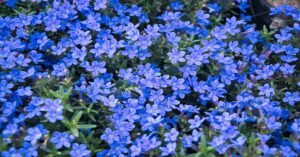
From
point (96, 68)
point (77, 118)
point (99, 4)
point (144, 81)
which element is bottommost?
point (77, 118)

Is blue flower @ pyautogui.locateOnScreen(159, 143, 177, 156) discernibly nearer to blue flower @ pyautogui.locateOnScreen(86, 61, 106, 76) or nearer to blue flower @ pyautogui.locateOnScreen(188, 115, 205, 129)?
blue flower @ pyautogui.locateOnScreen(188, 115, 205, 129)

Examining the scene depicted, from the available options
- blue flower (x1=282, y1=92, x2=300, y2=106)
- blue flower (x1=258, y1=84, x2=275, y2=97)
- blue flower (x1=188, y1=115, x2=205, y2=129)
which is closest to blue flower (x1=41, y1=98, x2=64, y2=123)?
blue flower (x1=188, y1=115, x2=205, y2=129)

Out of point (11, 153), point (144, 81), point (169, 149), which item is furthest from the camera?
point (144, 81)

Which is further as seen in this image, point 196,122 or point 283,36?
point 283,36

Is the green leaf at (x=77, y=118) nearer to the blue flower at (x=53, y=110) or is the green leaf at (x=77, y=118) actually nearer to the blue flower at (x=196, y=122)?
the blue flower at (x=53, y=110)

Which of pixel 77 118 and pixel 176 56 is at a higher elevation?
pixel 176 56

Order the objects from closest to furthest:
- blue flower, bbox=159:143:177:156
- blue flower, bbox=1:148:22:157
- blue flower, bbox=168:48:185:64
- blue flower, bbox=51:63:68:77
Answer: blue flower, bbox=1:148:22:157, blue flower, bbox=159:143:177:156, blue flower, bbox=51:63:68:77, blue flower, bbox=168:48:185:64

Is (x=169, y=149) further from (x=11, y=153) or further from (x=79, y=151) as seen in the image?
(x=11, y=153)

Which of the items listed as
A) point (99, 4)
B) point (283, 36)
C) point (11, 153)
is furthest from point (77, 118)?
point (283, 36)

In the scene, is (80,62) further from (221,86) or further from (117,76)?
(221,86)

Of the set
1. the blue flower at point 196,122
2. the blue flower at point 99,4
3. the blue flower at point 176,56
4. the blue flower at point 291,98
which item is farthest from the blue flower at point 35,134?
the blue flower at point 291,98
